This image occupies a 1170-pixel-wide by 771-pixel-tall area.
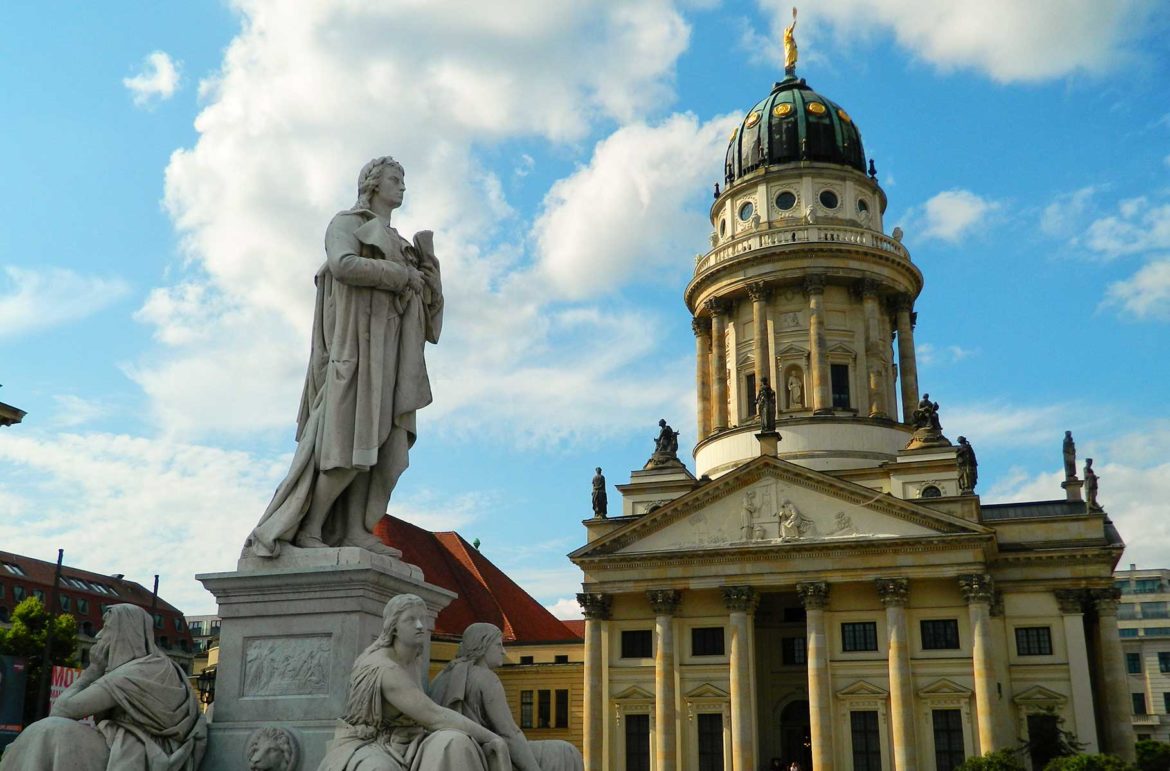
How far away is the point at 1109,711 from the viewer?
46312mm

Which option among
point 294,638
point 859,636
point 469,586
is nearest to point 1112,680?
point 859,636

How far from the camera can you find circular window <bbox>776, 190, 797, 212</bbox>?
6009cm

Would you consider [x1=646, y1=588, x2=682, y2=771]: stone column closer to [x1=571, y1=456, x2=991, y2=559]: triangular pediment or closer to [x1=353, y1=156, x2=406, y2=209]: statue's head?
[x1=571, y1=456, x2=991, y2=559]: triangular pediment

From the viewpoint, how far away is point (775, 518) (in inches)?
1880

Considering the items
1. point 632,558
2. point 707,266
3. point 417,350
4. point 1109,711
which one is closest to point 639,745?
point 632,558

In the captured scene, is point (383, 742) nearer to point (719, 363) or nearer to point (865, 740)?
point (865, 740)

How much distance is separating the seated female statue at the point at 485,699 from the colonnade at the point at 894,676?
41600mm

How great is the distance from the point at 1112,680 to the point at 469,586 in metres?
35.7

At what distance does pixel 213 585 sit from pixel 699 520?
143 ft

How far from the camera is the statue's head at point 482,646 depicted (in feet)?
18.9

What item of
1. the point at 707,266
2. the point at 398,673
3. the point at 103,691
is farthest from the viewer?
the point at 707,266

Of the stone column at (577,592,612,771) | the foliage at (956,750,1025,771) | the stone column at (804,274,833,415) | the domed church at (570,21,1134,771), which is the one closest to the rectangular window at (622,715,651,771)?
the domed church at (570,21,1134,771)

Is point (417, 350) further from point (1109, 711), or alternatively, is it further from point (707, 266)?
point (707, 266)

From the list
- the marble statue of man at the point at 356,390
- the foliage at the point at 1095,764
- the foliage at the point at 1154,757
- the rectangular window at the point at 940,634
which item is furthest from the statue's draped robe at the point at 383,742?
the foliage at the point at 1154,757
